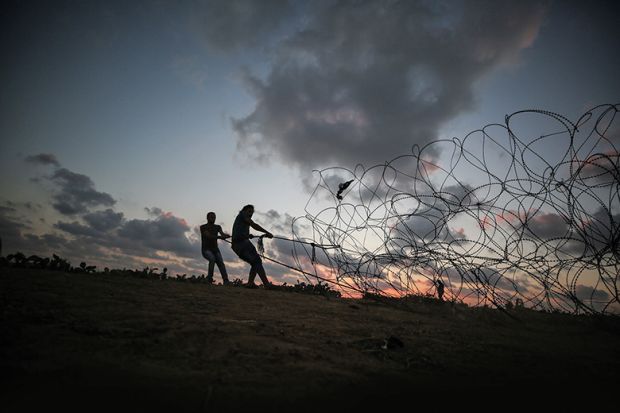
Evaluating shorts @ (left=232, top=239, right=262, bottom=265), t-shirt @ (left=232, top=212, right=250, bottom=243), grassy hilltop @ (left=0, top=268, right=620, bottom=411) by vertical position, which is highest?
t-shirt @ (left=232, top=212, right=250, bottom=243)

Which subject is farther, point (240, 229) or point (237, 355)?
point (240, 229)

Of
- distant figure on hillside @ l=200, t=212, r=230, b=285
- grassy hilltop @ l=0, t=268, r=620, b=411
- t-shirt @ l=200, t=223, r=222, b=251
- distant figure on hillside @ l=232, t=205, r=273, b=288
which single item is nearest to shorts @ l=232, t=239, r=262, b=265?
distant figure on hillside @ l=232, t=205, r=273, b=288

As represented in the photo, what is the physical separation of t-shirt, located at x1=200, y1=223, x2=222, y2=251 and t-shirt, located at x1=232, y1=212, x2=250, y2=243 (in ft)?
2.99

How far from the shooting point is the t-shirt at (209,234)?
9.43 meters

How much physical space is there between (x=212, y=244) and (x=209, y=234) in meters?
0.32

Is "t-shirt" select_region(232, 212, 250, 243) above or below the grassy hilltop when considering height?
above

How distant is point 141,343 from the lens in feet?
9.34

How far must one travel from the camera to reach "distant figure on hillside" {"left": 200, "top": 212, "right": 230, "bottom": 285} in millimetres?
Result: 9320

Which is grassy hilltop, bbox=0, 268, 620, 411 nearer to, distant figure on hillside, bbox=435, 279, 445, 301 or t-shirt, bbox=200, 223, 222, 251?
distant figure on hillside, bbox=435, 279, 445, 301

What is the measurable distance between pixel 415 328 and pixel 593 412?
236cm

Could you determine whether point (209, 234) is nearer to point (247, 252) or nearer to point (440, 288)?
point (247, 252)

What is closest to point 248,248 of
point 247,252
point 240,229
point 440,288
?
point 247,252

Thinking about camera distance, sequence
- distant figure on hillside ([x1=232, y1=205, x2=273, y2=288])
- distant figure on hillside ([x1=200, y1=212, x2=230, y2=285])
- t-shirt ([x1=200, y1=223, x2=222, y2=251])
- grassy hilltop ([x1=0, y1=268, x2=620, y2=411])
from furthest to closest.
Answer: t-shirt ([x1=200, y1=223, x2=222, y2=251]) < distant figure on hillside ([x1=200, y1=212, x2=230, y2=285]) < distant figure on hillside ([x1=232, y1=205, x2=273, y2=288]) < grassy hilltop ([x1=0, y1=268, x2=620, y2=411])

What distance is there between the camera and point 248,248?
342 inches
